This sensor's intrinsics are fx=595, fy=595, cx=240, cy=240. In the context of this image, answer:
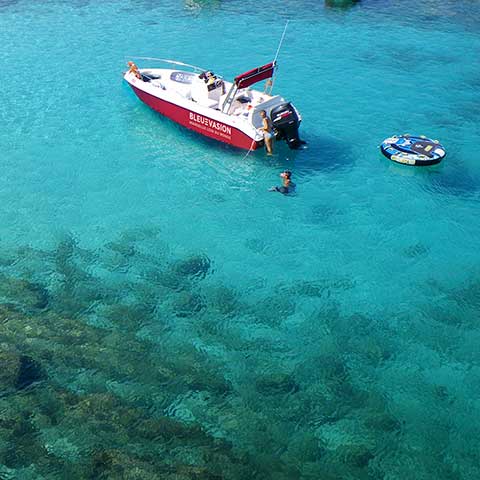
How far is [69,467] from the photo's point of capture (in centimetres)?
1570

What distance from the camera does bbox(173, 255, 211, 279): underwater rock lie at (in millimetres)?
22156

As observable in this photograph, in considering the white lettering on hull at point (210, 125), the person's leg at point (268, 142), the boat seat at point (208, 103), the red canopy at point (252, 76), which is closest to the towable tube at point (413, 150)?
the person's leg at point (268, 142)

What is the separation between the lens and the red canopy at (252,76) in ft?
91.6

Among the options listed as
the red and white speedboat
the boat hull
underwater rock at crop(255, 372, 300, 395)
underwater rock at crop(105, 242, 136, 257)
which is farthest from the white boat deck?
underwater rock at crop(255, 372, 300, 395)

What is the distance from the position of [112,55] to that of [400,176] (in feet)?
70.4

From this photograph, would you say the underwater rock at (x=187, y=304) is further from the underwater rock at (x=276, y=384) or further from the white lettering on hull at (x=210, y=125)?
the white lettering on hull at (x=210, y=125)

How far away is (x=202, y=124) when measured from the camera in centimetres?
2942

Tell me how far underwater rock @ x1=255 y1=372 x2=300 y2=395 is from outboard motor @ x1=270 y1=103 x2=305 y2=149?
1346 centimetres

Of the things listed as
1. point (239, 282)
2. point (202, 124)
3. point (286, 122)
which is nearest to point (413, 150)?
point (286, 122)

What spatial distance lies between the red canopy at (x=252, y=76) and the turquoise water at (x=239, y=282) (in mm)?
3269

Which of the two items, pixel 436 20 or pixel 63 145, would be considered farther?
pixel 436 20

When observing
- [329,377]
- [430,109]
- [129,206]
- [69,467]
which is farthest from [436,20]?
[69,467]

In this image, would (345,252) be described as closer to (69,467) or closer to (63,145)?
(69,467)

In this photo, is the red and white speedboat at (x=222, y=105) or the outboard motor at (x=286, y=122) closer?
the outboard motor at (x=286, y=122)
